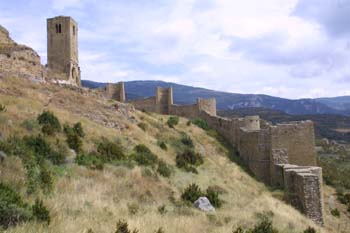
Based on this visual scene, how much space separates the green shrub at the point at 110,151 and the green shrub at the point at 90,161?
1.49 ft

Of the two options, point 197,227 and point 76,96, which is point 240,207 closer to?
point 197,227

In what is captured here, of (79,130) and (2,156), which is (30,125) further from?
(2,156)

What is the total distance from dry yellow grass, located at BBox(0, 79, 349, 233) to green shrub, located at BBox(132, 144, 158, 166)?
406mm

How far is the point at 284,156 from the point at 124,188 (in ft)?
38.0

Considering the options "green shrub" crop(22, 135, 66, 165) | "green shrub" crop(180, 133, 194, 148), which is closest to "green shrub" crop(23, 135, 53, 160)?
"green shrub" crop(22, 135, 66, 165)

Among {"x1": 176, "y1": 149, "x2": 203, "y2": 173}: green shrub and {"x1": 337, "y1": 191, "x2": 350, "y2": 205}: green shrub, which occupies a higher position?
{"x1": 176, "y1": 149, "x2": 203, "y2": 173}: green shrub

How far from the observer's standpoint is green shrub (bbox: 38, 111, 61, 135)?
44.1 feet

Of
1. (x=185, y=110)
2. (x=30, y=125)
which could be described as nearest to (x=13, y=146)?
(x=30, y=125)

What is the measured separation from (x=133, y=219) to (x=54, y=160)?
456 cm

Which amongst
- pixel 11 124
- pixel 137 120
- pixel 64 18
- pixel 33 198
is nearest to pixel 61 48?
pixel 64 18

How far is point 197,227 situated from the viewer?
894 centimetres

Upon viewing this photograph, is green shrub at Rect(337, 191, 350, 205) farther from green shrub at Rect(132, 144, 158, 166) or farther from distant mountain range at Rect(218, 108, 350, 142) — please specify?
distant mountain range at Rect(218, 108, 350, 142)

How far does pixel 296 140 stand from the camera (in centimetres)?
2077

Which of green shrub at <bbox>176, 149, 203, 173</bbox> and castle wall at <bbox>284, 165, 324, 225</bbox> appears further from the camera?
green shrub at <bbox>176, 149, 203, 173</bbox>
